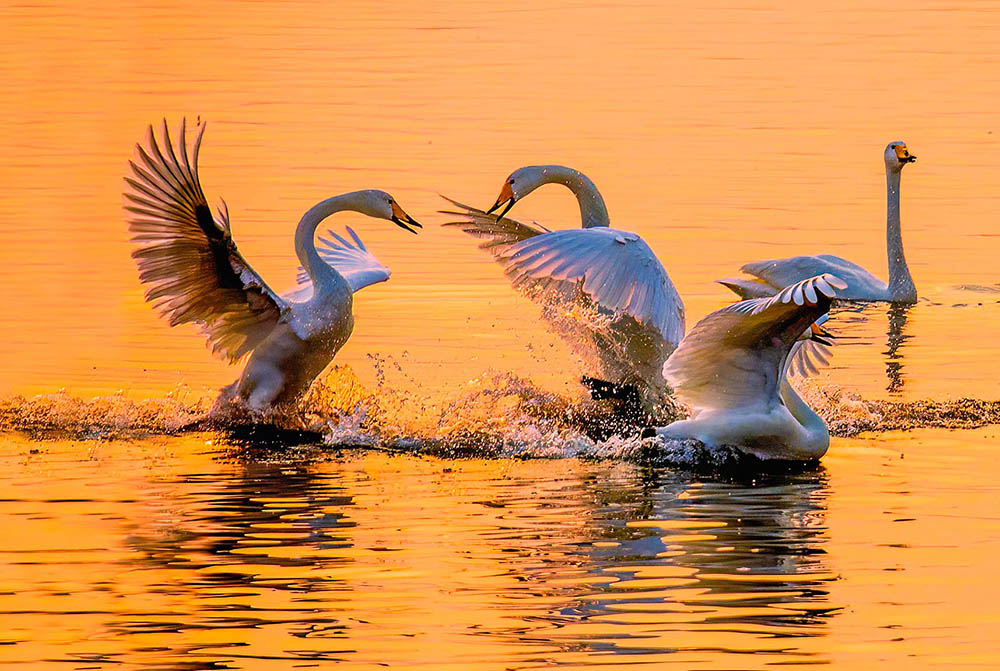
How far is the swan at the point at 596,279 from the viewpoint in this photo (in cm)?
955

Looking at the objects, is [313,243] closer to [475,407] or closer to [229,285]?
[229,285]

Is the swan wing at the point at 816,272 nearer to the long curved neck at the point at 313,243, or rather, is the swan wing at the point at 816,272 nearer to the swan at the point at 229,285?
the swan at the point at 229,285

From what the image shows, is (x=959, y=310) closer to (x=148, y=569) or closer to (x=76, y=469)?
(x=76, y=469)

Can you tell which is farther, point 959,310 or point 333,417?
point 959,310

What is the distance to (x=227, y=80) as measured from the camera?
81.7 feet

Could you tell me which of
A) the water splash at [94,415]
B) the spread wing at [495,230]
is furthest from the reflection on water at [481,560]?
the spread wing at [495,230]

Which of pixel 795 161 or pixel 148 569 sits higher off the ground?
pixel 795 161

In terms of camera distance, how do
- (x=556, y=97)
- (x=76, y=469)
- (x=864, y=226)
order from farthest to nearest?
1. (x=556, y=97)
2. (x=864, y=226)
3. (x=76, y=469)

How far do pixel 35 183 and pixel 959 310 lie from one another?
825 centimetres

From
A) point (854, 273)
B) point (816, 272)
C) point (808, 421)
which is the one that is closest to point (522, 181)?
point (808, 421)

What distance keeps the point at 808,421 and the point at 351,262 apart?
12.4 feet

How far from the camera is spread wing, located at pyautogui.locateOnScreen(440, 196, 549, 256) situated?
35.1ft

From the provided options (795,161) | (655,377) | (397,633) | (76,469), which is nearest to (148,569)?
(397,633)

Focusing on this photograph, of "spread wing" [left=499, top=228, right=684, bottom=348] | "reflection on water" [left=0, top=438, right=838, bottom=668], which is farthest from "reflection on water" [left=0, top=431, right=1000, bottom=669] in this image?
"spread wing" [left=499, top=228, right=684, bottom=348]
